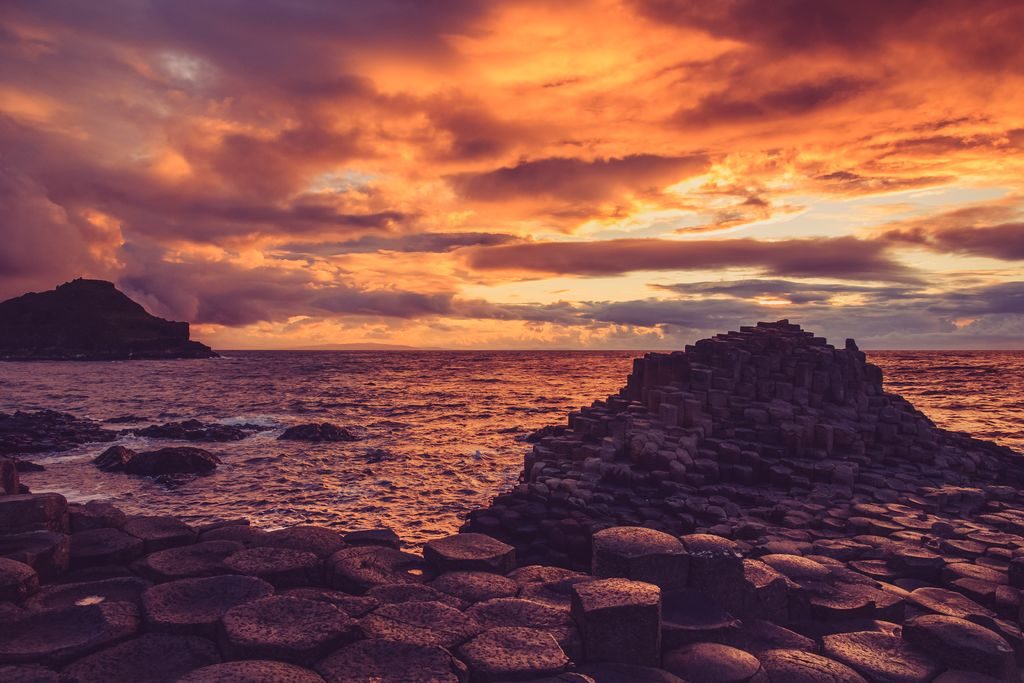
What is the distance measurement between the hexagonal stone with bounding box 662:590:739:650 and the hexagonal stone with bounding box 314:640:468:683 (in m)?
2.19

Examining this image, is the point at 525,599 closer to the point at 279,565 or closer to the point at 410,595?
the point at 410,595

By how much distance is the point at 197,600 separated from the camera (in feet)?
19.4

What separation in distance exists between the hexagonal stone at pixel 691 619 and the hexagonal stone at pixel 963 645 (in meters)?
1.75

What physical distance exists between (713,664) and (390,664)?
283 centimetres

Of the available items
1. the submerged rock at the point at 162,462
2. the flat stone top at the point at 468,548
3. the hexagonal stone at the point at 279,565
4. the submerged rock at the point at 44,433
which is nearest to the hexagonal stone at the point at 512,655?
the flat stone top at the point at 468,548

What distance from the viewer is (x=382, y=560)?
749 centimetres

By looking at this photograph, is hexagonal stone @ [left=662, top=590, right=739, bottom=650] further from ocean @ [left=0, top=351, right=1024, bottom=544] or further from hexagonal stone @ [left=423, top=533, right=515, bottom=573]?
ocean @ [left=0, top=351, right=1024, bottom=544]

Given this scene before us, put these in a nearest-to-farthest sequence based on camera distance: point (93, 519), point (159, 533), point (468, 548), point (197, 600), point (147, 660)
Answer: point (147, 660) → point (197, 600) → point (468, 548) → point (159, 533) → point (93, 519)

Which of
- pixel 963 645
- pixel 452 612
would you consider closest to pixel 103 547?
pixel 452 612

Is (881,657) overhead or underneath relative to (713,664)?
underneath

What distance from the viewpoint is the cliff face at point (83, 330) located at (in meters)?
154

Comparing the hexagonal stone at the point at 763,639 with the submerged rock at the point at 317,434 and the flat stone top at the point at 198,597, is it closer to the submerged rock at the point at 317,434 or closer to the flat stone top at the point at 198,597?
the flat stone top at the point at 198,597

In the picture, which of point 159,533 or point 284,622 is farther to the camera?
point 159,533

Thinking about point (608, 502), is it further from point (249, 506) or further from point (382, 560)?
point (249, 506)
